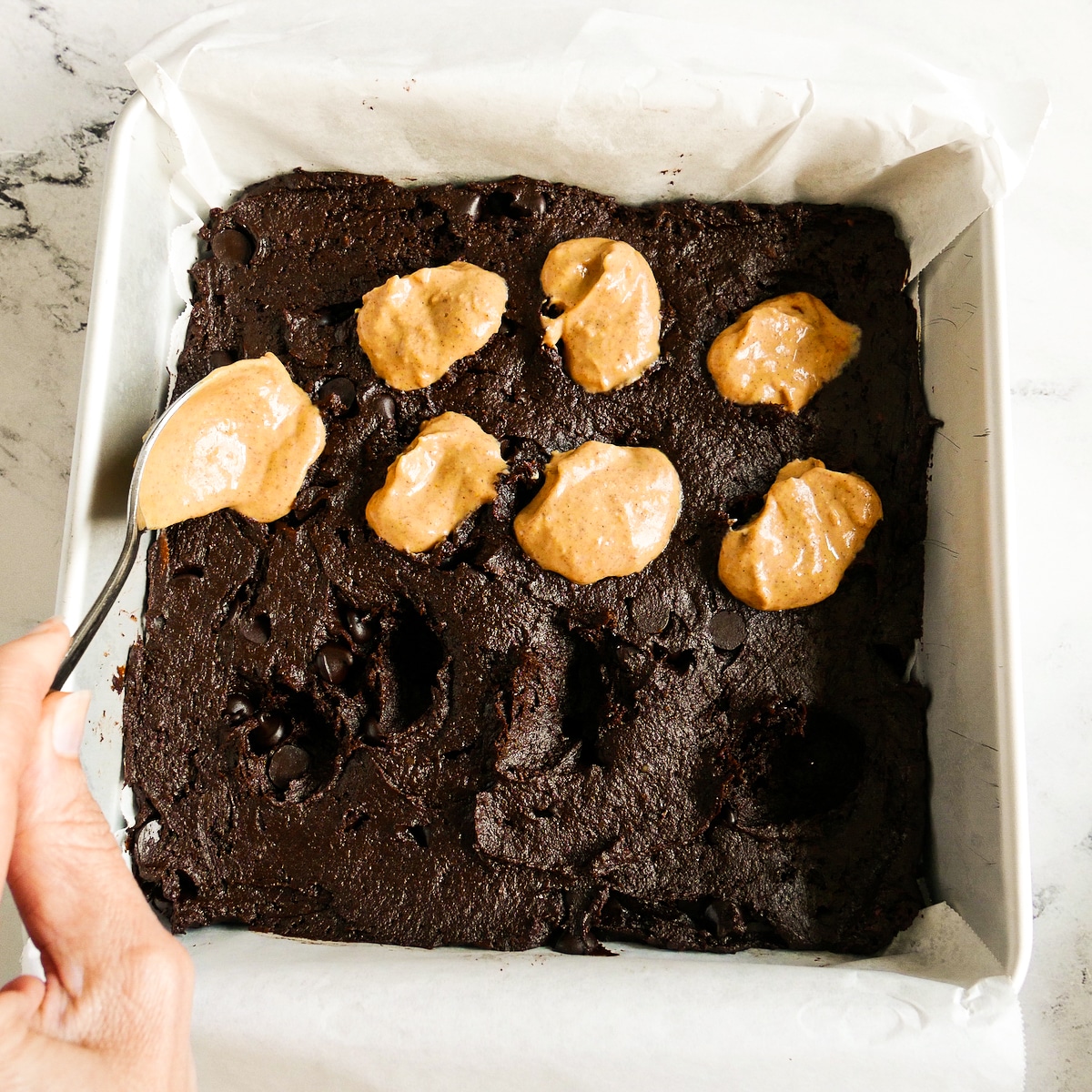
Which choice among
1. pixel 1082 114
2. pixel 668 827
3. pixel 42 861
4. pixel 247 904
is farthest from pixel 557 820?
pixel 1082 114

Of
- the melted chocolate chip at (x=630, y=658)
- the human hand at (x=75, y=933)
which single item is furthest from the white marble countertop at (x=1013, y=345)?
the melted chocolate chip at (x=630, y=658)

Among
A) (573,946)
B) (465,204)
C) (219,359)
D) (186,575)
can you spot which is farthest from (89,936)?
(465,204)

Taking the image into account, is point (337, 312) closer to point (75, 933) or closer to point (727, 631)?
point (727, 631)

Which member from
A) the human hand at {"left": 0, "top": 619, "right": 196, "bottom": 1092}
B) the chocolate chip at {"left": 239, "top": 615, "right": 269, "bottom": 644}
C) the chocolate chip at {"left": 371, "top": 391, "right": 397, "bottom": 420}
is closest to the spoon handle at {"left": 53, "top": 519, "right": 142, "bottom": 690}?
the human hand at {"left": 0, "top": 619, "right": 196, "bottom": 1092}

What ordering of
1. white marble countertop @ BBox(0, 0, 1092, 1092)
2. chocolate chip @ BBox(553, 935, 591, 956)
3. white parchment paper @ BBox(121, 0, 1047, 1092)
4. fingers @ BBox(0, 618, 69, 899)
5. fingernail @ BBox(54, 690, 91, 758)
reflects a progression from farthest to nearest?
white marble countertop @ BBox(0, 0, 1092, 1092) → chocolate chip @ BBox(553, 935, 591, 956) → white parchment paper @ BBox(121, 0, 1047, 1092) → fingernail @ BBox(54, 690, 91, 758) → fingers @ BBox(0, 618, 69, 899)

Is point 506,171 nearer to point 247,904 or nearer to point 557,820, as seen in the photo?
point 557,820

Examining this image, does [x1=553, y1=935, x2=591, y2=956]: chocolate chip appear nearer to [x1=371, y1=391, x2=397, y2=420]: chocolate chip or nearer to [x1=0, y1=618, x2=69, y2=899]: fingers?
[x1=0, y1=618, x2=69, y2=899]: fingers
